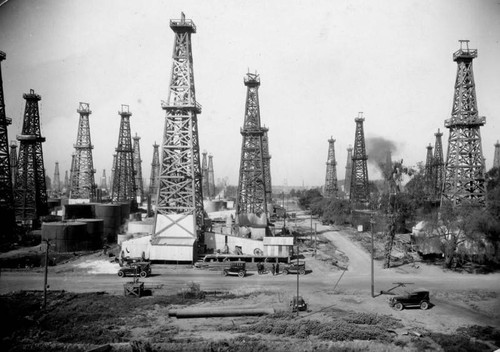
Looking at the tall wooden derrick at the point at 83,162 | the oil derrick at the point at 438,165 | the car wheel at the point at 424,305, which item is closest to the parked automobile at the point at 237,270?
the car wheel at the point at 424,305

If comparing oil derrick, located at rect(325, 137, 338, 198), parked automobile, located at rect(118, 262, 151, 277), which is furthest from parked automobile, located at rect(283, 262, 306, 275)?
oil derrick, located at rect(325, 137, 338, 198)

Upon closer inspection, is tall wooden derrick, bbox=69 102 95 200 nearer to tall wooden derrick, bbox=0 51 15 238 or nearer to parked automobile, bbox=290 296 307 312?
tall wooden derrick, bbox=0 51 15 238

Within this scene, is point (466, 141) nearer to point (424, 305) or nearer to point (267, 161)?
point (424, 305)

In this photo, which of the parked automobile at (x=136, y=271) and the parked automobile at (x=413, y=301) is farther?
the parked automobile at (x=136, y=271)

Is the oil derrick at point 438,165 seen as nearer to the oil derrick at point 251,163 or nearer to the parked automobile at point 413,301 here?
the oil derrick at point 251,163

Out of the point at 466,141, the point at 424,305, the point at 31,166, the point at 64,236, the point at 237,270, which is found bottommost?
the point at 424,305

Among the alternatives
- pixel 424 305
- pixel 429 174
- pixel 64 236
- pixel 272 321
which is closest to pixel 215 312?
pixel 272 321
